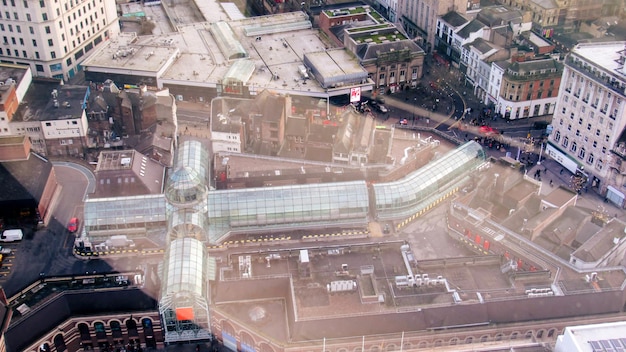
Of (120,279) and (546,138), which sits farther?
(546,138)

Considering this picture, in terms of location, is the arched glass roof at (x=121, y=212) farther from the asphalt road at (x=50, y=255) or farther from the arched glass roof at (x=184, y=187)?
the asphalt road at (x=50, y=255)

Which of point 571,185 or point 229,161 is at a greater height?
point 229,161

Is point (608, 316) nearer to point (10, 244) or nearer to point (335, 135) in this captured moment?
point (335, 135)

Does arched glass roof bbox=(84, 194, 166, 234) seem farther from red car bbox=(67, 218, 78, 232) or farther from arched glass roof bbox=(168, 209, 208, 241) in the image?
red car bbox=(67, 218, 78, 232)

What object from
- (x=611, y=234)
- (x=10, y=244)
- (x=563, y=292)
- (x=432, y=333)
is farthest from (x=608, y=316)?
(x=10, y=244)

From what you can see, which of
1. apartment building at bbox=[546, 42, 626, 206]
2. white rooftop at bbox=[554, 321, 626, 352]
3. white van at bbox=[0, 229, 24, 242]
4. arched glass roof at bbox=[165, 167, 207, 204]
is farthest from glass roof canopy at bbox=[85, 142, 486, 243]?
apartment building at bbox=[546, 42, 626, 206]

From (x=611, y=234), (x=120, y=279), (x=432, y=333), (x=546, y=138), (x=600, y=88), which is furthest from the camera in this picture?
(x=546, y=138)

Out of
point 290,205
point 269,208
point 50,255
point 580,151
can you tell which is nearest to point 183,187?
point 269,208
